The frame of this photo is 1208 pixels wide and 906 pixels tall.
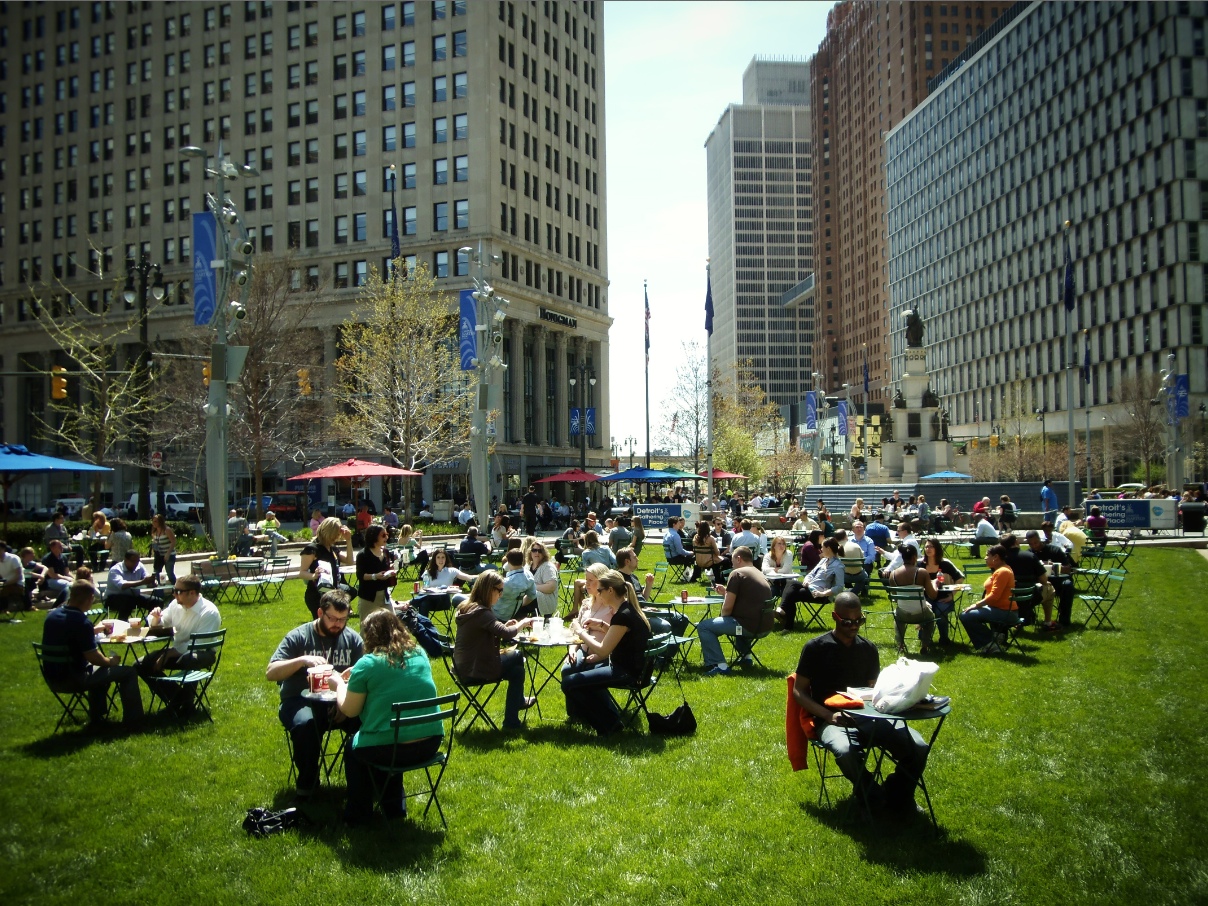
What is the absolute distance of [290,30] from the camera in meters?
68.7

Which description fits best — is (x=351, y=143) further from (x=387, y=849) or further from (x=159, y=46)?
(x=387, y=849)

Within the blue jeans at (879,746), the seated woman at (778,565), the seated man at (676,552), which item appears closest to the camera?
the blue jeans at (879,746)

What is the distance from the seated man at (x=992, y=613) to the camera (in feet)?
38.3

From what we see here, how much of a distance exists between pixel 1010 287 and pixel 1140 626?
94.5 m

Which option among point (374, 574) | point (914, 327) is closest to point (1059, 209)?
point (914, 327)

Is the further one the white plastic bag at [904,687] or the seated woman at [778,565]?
the seated woman at [778,565]

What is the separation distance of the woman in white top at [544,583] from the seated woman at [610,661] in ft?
11.6

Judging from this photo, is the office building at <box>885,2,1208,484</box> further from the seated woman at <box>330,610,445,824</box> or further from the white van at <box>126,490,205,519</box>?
the seated woman at <box>330,610,445,824</box>

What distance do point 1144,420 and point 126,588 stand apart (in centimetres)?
6737

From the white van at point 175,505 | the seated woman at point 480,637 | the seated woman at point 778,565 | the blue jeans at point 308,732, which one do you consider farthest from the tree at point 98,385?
the blue jeans at point 308,732

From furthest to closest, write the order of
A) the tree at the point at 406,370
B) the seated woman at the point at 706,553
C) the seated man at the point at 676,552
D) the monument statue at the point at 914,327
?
the monument statue at the point at 914,327 < the tree at the point at 406,370 < the seated man at the point at 676,552 < the seated woman at the point at 706,553

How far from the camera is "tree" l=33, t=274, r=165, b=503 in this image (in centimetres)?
3441

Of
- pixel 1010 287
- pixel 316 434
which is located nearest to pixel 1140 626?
pixel 316 434

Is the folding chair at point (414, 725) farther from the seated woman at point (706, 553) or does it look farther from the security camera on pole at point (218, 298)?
the security camera on pole at point (218, 298)
